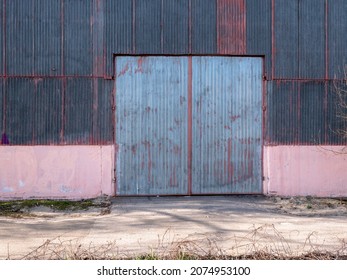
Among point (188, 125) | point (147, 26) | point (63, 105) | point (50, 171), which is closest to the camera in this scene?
point (50, 171)

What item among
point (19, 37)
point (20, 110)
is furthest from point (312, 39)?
point (20, 110)

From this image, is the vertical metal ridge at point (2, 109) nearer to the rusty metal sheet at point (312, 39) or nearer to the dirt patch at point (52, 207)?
the dirt patch at point (52, 207)

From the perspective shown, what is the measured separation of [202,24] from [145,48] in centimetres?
152

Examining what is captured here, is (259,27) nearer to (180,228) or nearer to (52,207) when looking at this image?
(180,228)

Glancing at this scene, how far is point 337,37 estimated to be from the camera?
12680 mm

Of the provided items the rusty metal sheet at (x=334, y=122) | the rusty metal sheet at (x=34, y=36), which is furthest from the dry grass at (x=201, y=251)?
the rusty metal sheet at (x=34, y=36)

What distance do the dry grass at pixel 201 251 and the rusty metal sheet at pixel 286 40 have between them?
5758 mm

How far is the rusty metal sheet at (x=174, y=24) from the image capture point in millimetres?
12445

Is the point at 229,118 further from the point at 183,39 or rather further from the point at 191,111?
the point at 183,39

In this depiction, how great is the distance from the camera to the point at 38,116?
40.2 feet

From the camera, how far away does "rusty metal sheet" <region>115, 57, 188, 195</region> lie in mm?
12430

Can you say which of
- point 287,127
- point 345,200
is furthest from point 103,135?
point 345,200

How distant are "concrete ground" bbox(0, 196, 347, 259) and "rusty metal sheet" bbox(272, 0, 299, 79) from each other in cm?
323

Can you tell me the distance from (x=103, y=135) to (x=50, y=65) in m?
2.12
